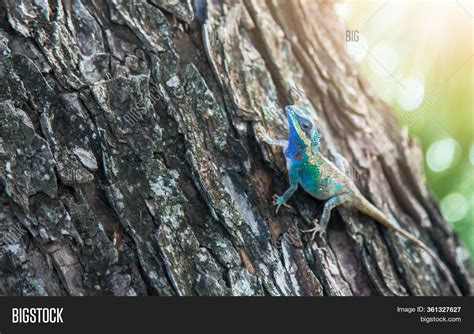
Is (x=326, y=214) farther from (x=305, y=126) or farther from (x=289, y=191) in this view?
(x=305, y=126)

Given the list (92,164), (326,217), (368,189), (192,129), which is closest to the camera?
(92,164)

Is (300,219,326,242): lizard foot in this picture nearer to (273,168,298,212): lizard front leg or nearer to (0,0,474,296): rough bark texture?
(0,0,474,296): rough bark texture

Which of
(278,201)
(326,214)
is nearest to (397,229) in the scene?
(326,214)

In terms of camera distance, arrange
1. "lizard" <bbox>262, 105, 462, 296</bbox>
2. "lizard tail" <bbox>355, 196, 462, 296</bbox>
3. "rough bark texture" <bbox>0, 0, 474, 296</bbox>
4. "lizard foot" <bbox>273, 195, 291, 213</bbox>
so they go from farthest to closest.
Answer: "lizard tail" <bbox>355, 196, 462, 296</bbox>, "lizard" <bbox>262, 105, 462, 296</bbox>, "lizard foot" <bbox>273, 195, 291, 213</bbox>, "rough bark texture" <bbox>0, 0, 474, 296</bbox>

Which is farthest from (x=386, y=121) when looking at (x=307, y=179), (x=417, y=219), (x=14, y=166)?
(x=14, y=166)

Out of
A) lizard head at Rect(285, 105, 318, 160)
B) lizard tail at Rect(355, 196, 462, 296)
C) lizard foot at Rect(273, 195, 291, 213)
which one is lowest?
lizard tail at Rect(355, 196, 462, 296)

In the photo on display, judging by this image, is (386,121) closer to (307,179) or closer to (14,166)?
(307,179)

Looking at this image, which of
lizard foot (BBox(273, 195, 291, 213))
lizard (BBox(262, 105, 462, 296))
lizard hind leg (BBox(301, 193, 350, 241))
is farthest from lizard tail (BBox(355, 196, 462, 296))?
lizard foot (BBox(273, 195, 291, 213))

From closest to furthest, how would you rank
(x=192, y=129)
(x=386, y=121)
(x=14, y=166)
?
(x=14, y=166), (x=192, y=129), (x=386, y=121)
